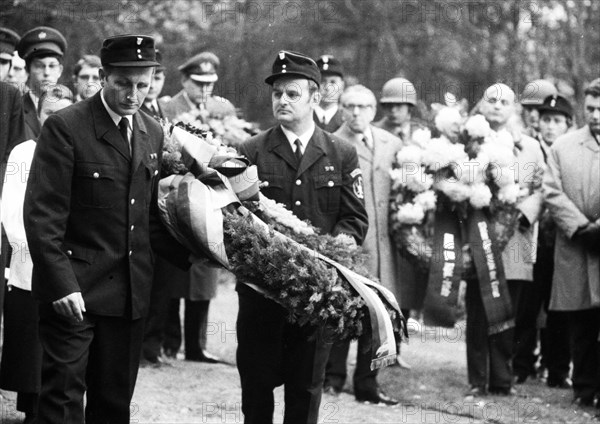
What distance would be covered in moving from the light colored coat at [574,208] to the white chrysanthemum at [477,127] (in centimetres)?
58

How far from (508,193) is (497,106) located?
2.76 ft

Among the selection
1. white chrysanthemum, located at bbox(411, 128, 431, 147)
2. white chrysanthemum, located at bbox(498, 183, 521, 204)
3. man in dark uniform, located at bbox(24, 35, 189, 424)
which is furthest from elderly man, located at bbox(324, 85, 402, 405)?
man in dark uniform, located at bbox(24, 35, 189, 424)

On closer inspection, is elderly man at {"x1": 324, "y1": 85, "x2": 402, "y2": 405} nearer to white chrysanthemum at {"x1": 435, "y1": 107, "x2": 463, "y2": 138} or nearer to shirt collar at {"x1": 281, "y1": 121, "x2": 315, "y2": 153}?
white chrysanthemum at {"x1": 435, "y1": 107, "x2": 463, "y2": 138}

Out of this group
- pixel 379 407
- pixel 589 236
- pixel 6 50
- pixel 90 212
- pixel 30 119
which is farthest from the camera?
pixel 589 236

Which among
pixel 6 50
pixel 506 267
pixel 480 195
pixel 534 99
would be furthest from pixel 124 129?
pixel 534 99

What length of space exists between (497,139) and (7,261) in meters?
3.79

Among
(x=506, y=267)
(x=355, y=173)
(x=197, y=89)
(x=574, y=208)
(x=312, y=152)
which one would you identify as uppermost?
(x=197, y=89)

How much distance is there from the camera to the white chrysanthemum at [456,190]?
854 centimetres

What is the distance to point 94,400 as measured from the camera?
216 inches

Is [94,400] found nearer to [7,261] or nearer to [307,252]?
[307,252]

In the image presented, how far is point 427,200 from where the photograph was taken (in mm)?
8625

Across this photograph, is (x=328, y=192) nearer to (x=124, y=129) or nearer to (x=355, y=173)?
(x=355, y=173)

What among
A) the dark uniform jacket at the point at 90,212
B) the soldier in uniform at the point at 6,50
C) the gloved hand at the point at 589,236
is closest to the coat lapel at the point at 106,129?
the dark uniform jacket at the point at 90,212

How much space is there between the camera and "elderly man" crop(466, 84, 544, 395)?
8.80 meters
